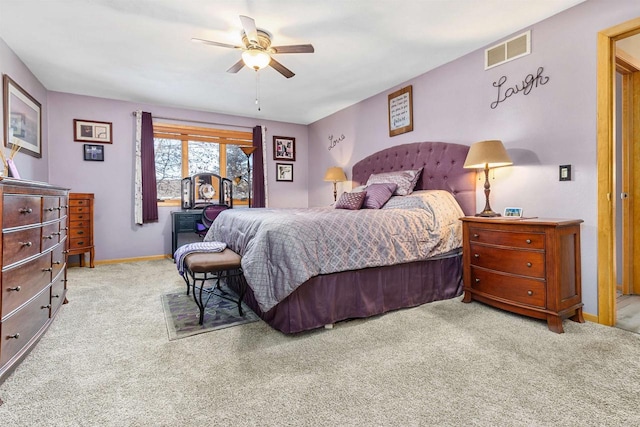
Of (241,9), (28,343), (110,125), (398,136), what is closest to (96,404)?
(28,343)

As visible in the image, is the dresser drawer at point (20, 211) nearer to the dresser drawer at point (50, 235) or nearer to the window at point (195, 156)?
the dresser drawer at point (50, 235)

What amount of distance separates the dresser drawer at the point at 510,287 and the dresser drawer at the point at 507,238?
0.80ft

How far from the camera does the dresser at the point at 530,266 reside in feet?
7.17

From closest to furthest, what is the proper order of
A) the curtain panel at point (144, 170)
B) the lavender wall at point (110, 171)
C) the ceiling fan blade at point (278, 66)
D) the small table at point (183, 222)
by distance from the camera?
the ceiling fan blade at point (278, 66), the lavender wall at point (110, 171), the small table at point (183, 222), the curtain panel at point (144, 170)

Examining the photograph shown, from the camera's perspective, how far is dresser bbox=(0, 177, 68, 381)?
1548mm

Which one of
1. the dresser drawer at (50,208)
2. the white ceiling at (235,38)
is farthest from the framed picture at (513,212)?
the dresser drawer at (50,208)

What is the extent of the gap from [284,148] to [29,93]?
3.63 meters

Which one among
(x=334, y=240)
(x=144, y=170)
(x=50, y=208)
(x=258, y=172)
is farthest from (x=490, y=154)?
(x=144, y=170)

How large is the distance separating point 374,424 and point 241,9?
2.84 metres

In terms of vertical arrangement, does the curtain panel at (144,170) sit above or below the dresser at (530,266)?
above

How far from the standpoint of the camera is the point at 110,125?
4.74 m

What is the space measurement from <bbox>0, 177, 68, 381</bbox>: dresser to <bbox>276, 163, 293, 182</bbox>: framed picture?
395 centimetres

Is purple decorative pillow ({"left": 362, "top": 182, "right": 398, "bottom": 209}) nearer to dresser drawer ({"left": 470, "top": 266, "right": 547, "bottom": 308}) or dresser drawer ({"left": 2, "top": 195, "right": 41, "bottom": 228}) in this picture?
dresser drawer ({"left": 470, "top": 266, "right": 547, "bottom": 308})

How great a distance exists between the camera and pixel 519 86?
2.80 metres
